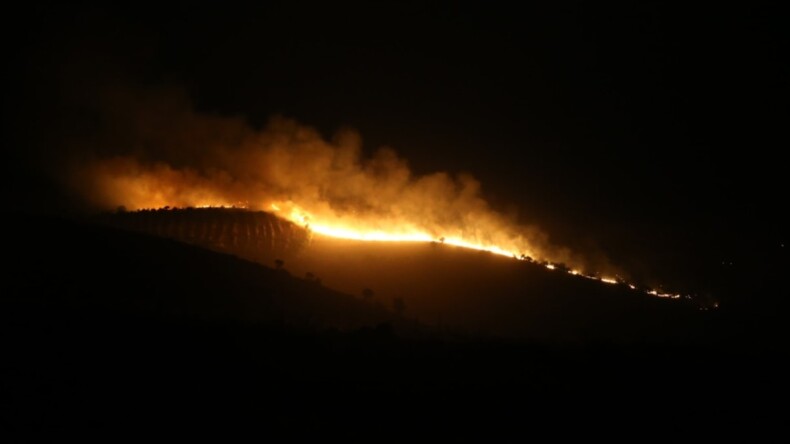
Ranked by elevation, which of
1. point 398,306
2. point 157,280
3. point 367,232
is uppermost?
point 367,232

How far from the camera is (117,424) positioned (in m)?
5.41

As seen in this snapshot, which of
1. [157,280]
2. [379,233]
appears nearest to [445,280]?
[379,233]

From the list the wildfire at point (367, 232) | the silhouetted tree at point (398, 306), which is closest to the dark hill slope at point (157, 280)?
the silhouetted tree at point (398, 306)

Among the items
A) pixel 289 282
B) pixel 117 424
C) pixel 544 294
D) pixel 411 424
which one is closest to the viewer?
pixel 117 424

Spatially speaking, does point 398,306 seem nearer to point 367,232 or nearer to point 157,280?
point 367,232

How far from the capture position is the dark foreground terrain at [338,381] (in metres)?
5.73

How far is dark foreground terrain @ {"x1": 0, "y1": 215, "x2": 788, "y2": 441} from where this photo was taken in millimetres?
5730

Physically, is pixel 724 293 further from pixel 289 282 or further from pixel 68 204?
pixel 68 204

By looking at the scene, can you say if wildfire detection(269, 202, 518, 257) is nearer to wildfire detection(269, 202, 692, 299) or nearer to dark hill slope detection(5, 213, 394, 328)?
wildfire detection(269, 202, 692, 299)

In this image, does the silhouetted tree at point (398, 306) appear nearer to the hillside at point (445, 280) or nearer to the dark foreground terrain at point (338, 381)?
the hillside at point (445, 280)

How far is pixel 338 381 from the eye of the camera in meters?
6.69

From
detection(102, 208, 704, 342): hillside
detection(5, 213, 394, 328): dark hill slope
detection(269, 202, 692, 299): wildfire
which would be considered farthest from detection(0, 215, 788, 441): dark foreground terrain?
detection(269, 202, 692, 299): wildfire

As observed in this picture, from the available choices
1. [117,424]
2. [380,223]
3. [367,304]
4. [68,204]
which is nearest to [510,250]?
[380,223]

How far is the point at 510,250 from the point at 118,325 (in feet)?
57.3
